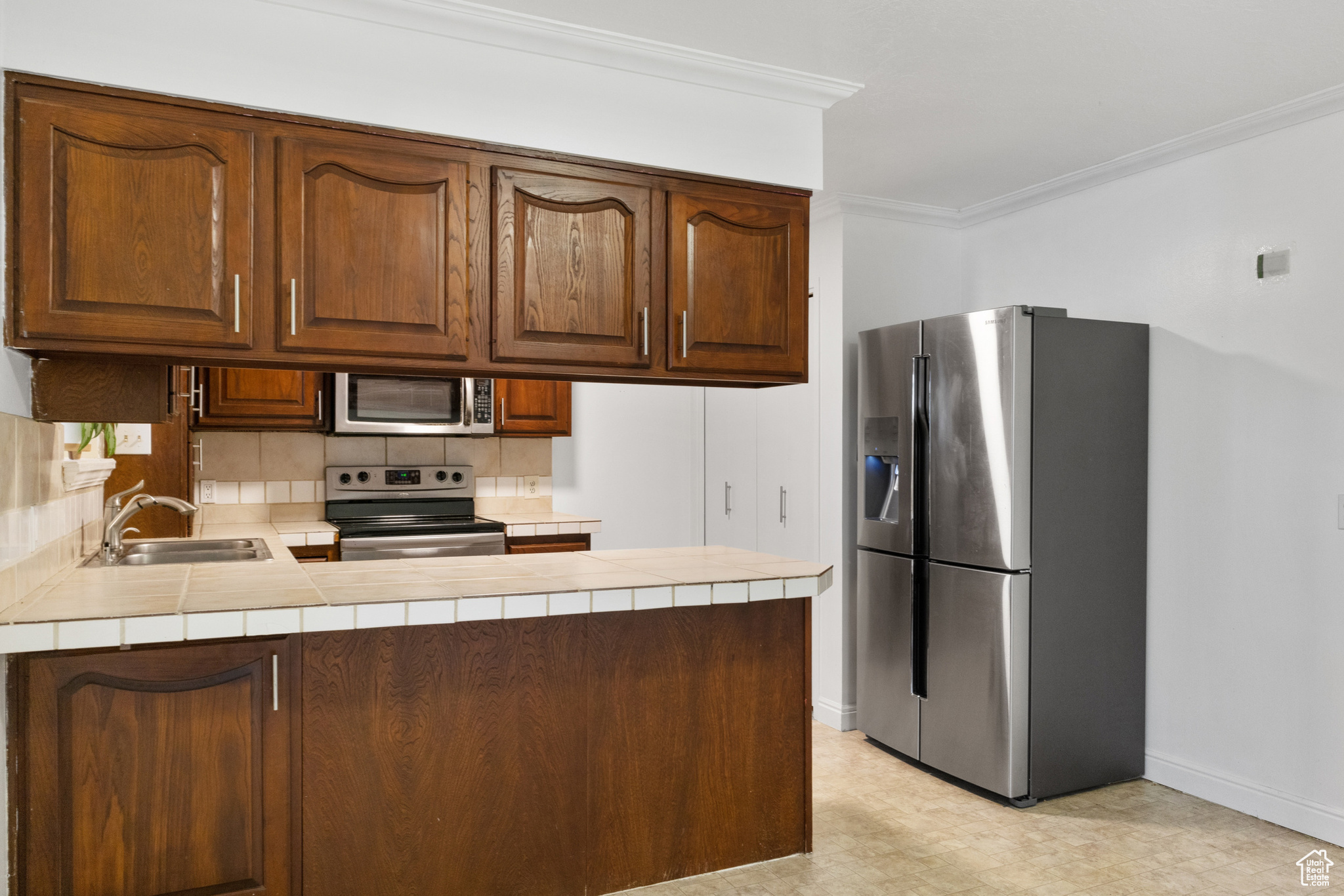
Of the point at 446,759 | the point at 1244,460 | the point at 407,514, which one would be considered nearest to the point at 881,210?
the point at 1244,460

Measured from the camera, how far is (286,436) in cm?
438

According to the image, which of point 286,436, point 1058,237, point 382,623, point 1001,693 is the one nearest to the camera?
point 382,623

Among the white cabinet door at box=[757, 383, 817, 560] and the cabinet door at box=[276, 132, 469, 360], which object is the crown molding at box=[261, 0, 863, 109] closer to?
the cabinet door at box=[276, 132, 469, 360]

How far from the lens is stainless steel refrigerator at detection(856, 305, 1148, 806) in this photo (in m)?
3.21

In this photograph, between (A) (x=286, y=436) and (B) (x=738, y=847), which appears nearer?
(B) (x=738, y=847)

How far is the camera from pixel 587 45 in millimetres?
2469

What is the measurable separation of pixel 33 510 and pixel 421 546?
80.2 inches

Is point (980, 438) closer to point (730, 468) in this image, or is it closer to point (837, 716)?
point (837, 716)

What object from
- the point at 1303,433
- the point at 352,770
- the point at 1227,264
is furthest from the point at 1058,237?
the point at 352,770

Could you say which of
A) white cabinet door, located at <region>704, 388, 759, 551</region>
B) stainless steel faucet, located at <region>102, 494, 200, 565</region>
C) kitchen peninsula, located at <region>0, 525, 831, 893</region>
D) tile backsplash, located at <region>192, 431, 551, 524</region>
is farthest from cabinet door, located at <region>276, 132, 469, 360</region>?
white cabinet door, located at <region>704, 388, 759, 551</region>

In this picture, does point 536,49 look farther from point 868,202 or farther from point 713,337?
point 868,202

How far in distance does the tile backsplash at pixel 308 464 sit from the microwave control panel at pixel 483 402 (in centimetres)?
30

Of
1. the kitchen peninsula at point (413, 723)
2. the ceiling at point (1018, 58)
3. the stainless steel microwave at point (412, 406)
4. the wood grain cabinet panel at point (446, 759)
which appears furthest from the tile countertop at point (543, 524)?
the ceiling at point (1018, 58)

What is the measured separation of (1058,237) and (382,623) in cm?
332
